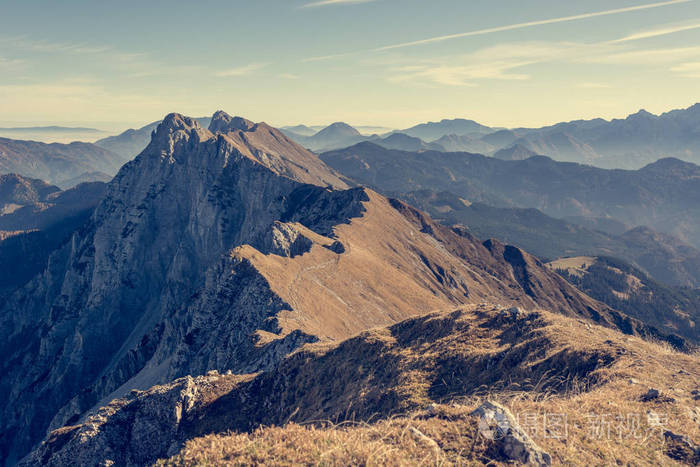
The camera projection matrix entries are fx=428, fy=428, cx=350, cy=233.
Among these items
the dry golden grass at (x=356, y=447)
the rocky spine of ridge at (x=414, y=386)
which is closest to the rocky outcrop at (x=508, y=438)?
the rocky spine of ridge at (x=414, y=386)

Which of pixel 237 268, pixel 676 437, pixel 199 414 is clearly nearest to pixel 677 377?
pixel 676 437

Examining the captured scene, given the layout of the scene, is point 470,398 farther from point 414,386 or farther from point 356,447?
point 356,447

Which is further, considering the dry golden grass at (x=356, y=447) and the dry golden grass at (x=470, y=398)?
the dry golden grass at (x=470, y=398)

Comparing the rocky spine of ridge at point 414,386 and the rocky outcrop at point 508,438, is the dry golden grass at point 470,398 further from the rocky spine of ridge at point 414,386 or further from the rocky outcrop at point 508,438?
the rocky outcrop at point 508,438

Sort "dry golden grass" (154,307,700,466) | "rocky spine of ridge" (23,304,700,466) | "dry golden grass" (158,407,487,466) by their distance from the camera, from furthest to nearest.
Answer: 1. "rocky spine of ridge" (23,304,700,466)
2. "dry golden grass" (154,307,700,466)
3. "dry golden grass" (158,407,487,466)

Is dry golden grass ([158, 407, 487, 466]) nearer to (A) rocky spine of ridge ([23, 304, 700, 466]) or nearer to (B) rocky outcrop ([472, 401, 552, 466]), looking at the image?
(A) rocky spine of ridge ([23, 304, 700, 466])

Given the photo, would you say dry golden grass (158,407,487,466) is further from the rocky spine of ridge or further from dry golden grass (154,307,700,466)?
the rocky spine of ridge

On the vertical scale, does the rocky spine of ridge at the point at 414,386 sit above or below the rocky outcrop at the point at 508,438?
below

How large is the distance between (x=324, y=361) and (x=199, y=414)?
1314cm

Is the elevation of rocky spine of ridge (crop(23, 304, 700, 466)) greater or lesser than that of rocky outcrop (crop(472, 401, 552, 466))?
lesser

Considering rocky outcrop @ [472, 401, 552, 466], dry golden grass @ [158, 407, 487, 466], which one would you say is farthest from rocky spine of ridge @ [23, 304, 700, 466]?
dry golden grass @ [158, 407, 487, 466]

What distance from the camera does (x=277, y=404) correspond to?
1582 inches

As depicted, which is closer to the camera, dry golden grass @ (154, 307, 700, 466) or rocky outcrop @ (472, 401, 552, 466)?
rocky outcrop @ (472, 401, 552, 466)

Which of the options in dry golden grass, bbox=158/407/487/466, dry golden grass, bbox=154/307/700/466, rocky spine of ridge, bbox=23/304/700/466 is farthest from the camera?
rocky spine of ridge, bbox=23/304/700/466
